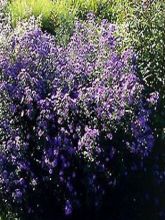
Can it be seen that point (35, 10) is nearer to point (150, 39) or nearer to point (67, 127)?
point (150, 39)

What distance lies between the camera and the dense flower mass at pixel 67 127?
418 cm

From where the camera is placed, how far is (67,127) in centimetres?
431

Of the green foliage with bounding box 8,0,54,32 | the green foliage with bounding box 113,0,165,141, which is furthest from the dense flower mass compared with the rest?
the green foliage with bounding box 8,0,54,32

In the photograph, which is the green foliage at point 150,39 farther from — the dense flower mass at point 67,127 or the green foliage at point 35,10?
the green foliage at point 35,10

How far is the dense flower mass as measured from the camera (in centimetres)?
418

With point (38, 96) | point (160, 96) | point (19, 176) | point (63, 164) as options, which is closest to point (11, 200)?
point (19, 176)

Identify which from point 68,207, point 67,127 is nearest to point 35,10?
point 67,127

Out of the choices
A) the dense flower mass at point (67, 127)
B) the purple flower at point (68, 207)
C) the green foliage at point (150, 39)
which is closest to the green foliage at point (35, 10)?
the green foliage at point (150, 39)

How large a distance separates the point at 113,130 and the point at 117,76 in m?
0.47

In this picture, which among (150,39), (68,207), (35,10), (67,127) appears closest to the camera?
(68,207)

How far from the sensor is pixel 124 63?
4570 mm

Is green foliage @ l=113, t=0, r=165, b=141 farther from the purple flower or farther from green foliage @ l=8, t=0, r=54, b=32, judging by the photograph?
green foliage @ l=8, t=0, r=54, b=32

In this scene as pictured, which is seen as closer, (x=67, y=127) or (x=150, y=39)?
(x=67, y=127)

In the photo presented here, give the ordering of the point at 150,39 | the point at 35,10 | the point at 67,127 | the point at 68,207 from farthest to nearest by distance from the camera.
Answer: the point at 35,10 → the point at 150,39 → the point at 67,127 → the point at 68,207
